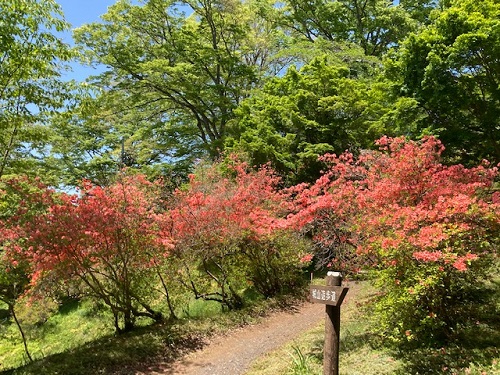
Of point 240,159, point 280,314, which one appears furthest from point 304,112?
point 280,314

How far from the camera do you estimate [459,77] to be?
10602mm

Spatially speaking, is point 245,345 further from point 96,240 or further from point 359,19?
point 359,19

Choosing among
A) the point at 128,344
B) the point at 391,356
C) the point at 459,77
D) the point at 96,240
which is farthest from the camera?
the point at 459,77

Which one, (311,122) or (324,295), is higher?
(311,122)

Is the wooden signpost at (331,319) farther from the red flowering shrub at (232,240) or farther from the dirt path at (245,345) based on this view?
the red flowering shrub at (232,240)

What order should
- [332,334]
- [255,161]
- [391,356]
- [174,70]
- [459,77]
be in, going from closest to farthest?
[332,334], [391,356], [459,77], [255,161], [174,70]

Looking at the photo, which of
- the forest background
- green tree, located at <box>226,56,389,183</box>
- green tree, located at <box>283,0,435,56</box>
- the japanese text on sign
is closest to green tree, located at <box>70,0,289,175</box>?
the forest background

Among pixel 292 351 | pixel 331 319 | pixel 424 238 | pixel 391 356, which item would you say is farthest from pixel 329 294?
pixel 292 351

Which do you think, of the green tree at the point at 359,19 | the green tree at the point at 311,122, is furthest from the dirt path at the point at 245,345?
the green tree at the point at 359,19

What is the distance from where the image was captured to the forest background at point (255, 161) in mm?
5918

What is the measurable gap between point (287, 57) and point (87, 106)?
17.4 meters

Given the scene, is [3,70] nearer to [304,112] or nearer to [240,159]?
[240,159]

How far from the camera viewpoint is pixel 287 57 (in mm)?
22234

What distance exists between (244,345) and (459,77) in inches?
372
